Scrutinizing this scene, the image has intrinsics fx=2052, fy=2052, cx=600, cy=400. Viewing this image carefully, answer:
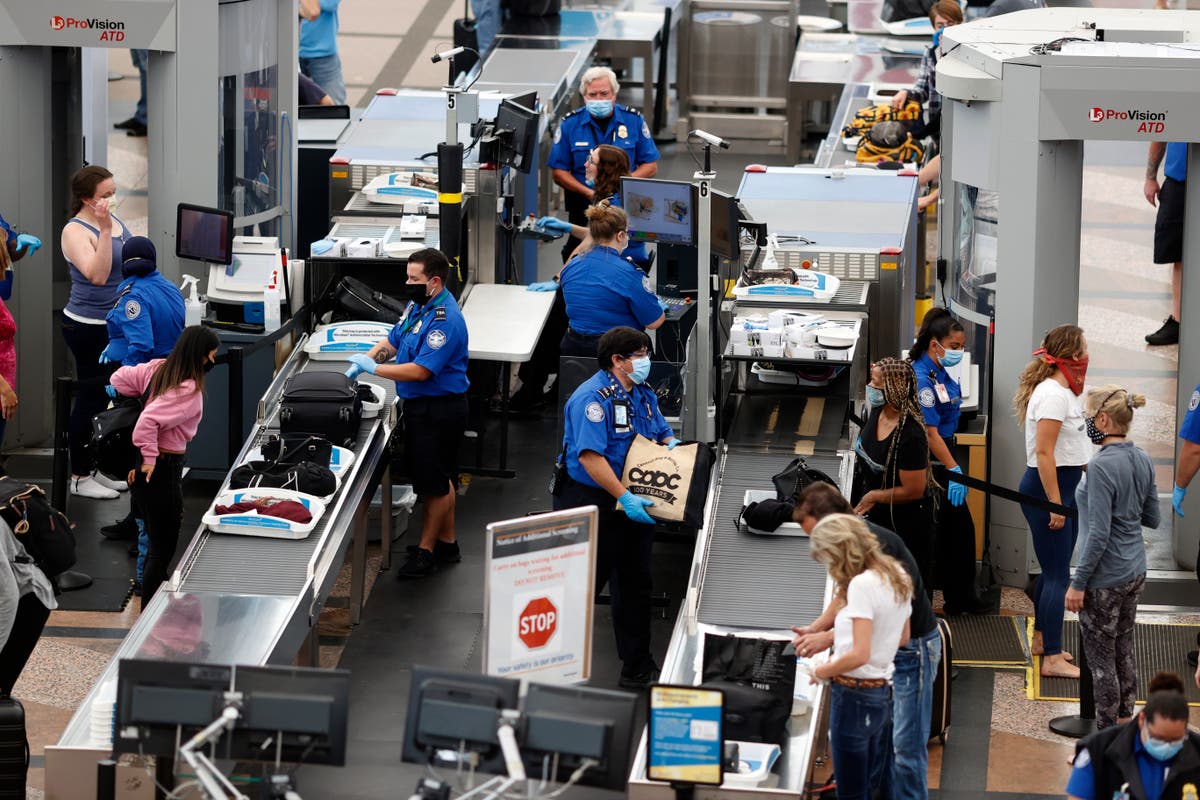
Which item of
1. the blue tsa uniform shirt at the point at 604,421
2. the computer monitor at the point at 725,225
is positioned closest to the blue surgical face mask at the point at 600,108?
the computer monitor at the point at 725,225

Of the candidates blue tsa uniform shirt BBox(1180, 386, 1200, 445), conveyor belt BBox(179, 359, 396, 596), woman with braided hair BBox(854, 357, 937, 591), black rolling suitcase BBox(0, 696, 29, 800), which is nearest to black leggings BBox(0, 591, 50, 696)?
black rolling suitcase BBox(0, 696, 29, 800)


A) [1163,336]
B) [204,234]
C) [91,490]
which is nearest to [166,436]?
[91,490]

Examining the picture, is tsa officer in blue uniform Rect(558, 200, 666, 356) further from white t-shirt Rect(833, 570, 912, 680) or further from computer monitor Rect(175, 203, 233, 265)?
white t-shirt Rect(833, 570, 912, 680)

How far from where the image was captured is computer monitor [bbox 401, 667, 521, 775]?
20.6 feet

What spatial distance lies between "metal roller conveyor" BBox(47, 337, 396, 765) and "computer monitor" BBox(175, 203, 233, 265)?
168 centimetres

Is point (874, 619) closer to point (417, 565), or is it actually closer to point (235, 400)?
point (417, 565)

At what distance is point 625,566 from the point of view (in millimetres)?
8906

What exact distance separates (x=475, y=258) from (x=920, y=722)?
5.40m

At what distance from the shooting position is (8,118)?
11570 millimetres

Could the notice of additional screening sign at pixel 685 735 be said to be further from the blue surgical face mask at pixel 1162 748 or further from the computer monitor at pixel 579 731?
the blue surgical face mask at pixel 1162 748

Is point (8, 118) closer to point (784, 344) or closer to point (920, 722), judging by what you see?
point (784, 344)

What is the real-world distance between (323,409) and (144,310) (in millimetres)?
1005

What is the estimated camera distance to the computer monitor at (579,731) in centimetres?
623

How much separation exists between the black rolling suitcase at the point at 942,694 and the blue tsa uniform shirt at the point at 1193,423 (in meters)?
1.67
